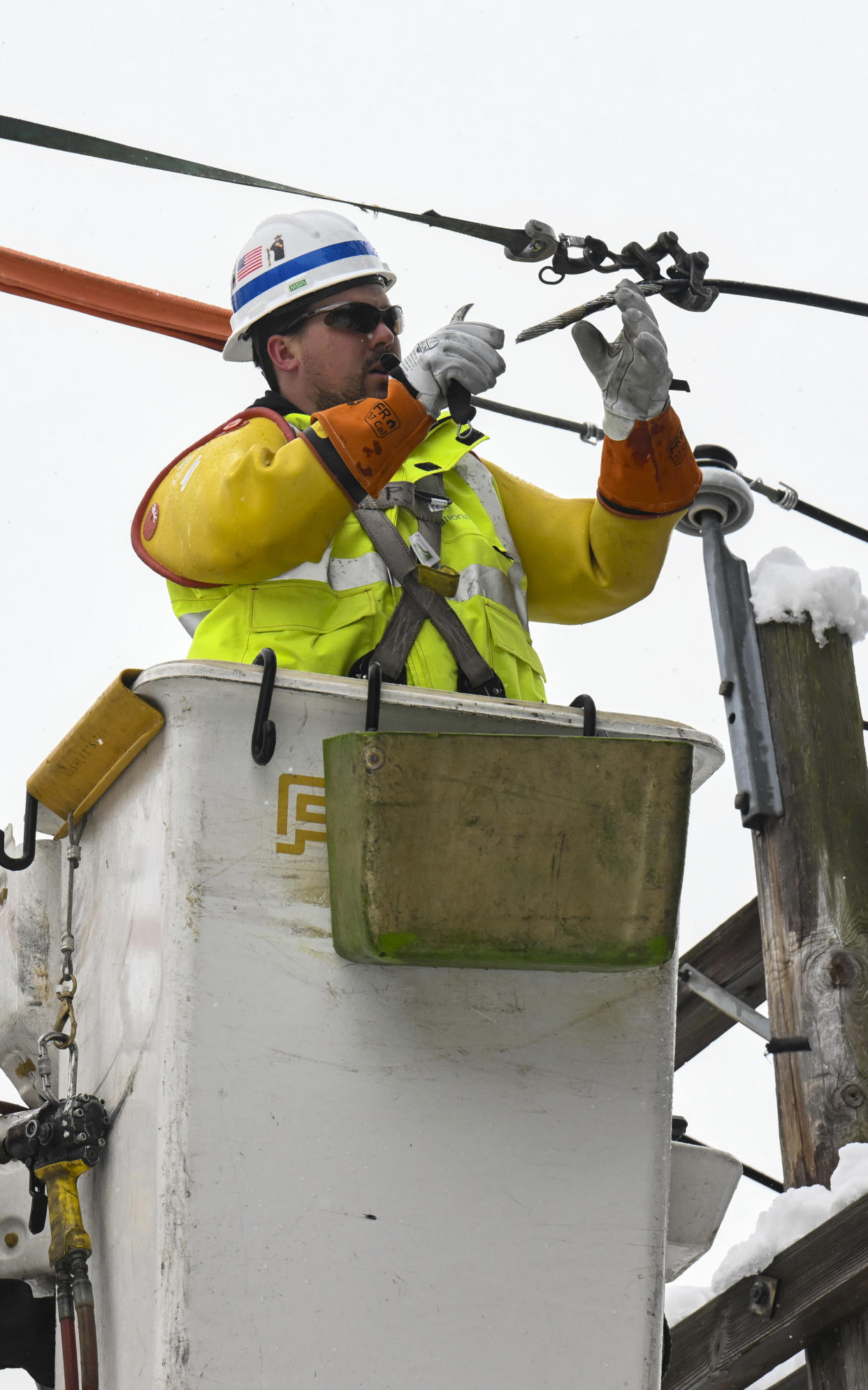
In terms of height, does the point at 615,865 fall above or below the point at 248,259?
below

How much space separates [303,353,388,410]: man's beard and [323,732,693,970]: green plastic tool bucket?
1.06 m

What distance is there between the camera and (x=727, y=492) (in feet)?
14.5

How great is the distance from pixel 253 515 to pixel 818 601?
6.83 ft

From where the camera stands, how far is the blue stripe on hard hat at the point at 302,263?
296 cm

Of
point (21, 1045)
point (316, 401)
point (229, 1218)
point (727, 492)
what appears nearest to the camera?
point (229, 1218)

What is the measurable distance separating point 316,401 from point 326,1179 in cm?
141

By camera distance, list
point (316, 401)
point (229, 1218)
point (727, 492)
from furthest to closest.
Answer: point (727, 492), point (316, 401), point (229, 1218)

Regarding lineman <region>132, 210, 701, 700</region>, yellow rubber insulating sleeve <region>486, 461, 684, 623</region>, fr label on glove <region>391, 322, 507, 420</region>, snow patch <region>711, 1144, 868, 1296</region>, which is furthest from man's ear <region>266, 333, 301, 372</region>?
snow patch <region>711, 1144, 868, 1296</region>

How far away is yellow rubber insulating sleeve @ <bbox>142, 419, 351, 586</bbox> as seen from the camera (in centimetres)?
242

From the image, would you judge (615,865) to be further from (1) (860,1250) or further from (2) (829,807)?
(2) (829,807)

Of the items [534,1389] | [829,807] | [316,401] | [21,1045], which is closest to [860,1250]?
[829,807]

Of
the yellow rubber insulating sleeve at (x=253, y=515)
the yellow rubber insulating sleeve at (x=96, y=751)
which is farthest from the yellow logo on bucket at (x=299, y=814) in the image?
the yellow rubber insulating sleeve at (x=253, y=515)

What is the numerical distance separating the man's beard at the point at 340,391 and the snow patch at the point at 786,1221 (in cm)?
184

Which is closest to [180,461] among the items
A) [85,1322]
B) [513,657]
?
[513,657]
